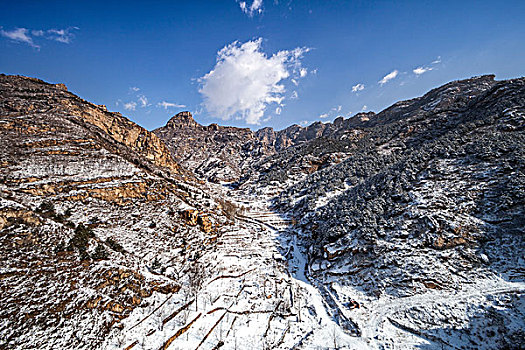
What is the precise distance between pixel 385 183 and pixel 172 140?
138618 mm

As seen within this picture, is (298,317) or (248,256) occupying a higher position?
(248,256)

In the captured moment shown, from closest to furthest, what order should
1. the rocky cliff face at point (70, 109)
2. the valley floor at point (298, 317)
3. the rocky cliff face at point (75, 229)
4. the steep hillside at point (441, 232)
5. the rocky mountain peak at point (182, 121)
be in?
the rocky cliff face at point (75, 229) → the valley floor at point (298, 317) → the steep hillside at point (441, 232) → the rocky cliff face at point (70, 109) → the rocky mountain peak at point (182, 121)

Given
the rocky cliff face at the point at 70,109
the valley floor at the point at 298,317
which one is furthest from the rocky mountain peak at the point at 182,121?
the valley floor at the point at 298,317

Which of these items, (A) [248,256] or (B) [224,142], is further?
(B) [224,142]

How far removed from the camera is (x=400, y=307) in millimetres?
13906

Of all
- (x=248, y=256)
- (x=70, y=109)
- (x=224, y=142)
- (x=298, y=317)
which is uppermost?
(x=224, y=142)

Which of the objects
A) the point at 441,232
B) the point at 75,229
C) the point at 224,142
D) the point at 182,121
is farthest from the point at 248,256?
the point at 182,121

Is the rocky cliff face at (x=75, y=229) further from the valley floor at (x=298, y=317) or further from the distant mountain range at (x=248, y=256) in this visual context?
the valley floor at (x=298, y=317)

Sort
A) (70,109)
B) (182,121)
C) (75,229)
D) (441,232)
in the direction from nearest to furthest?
(441,232), (75,229), (70,109), (182,121)

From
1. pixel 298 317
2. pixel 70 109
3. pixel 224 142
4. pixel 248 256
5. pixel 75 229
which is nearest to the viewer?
pixel 298 317

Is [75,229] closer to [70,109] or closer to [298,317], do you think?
[298,317]

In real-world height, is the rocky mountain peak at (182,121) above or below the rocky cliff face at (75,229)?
above

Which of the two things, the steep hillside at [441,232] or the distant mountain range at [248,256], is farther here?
the steep hillside at [441,232]

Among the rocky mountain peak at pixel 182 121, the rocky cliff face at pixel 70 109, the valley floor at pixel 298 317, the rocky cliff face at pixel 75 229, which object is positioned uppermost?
the rocky mountain peak at pixel 182 121
